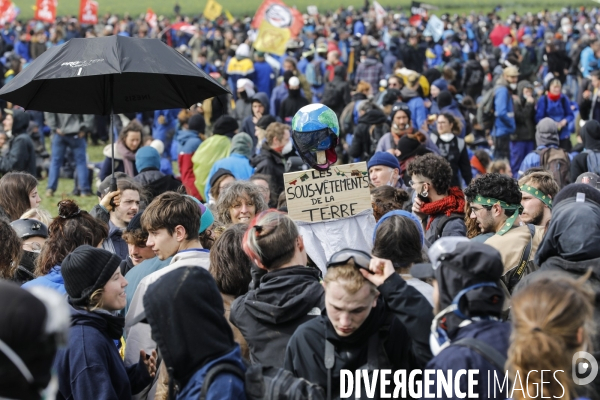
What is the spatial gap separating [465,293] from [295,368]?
2.76ft

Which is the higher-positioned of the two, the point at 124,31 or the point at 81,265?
the point at 124,31

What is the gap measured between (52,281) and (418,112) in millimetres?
10442

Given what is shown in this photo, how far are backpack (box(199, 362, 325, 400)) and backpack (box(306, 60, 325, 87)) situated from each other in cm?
1902

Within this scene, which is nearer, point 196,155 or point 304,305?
point 304,305

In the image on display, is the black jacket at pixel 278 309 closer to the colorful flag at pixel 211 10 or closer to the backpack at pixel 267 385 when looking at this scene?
the backpack at pixel 267 385

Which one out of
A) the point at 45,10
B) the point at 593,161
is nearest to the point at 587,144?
the point at 593,161

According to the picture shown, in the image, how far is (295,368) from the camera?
3408 mm

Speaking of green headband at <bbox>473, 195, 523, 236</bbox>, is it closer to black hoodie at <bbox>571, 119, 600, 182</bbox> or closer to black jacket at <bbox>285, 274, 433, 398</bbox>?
black jacket at <bbox>285, 274, 433, 398</bbox>

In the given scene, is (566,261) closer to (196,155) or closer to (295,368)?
(295,368)

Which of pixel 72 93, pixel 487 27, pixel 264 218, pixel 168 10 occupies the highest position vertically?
pixel 168 10

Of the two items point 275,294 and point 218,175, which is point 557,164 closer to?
point 218,175

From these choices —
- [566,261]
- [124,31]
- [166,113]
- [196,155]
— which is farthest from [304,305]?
[124,31]

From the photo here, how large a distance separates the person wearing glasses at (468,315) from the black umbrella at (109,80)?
3371 mm

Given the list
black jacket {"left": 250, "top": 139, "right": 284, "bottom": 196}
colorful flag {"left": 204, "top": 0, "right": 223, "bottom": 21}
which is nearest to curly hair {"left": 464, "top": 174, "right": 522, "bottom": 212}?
black jacket {"left": 250, "top": 139, "right": 284, "bottom": 196}
